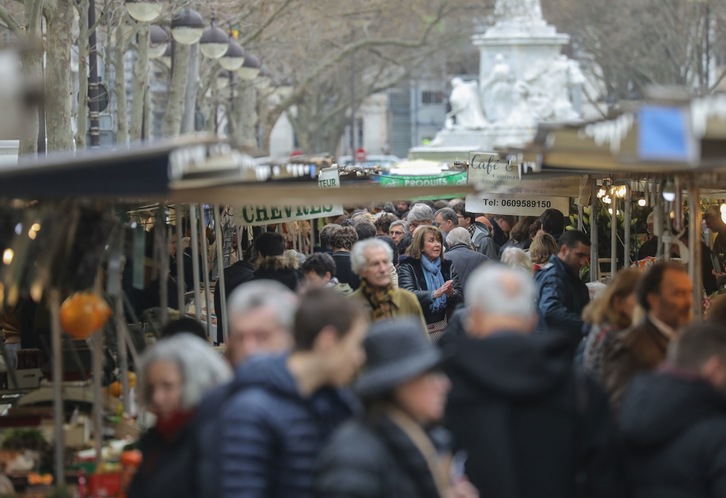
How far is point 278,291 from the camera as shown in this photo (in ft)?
22.2

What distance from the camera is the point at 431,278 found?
14117 millimetres

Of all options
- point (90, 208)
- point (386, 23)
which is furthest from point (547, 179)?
point (386, 23)

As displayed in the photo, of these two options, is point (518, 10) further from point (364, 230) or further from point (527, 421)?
point (527, 421)

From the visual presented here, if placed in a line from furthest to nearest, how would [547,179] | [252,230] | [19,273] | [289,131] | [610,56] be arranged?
[289,131] < [610,56] < [252,230] < [547,179] < [19,273]

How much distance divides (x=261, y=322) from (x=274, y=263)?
6848 millimetres

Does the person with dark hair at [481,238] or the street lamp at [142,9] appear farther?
the street lamp at [142,9]

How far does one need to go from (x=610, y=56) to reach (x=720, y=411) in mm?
70049

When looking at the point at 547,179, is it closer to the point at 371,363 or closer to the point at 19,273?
the point at 19,273

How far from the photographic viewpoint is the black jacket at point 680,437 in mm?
6254

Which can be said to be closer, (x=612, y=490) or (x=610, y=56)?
(x=612, y=490)

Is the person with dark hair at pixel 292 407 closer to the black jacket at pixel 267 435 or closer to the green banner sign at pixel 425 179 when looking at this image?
the black jacket at pixel 267 435

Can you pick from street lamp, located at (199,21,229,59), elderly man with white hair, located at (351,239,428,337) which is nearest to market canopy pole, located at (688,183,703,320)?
elderly man with white hair, located at (351,239,428,337)

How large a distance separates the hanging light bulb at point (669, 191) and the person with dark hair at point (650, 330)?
3.18 m

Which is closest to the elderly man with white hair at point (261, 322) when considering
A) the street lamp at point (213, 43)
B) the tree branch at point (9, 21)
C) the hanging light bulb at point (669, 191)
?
the hanging light bulb at point (669, 191)
